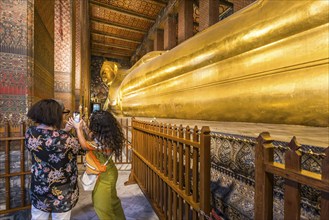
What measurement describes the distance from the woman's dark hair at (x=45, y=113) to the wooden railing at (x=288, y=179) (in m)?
1.03

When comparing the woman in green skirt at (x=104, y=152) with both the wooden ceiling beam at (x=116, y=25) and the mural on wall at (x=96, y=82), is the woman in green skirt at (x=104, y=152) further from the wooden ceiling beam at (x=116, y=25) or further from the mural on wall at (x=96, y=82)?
the mural on wall at (x=96, y=82)

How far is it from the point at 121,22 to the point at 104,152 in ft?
23.1

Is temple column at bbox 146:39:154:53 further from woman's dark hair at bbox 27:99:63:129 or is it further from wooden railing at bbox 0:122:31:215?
woman's dark hair at bbox 27:99:63:129

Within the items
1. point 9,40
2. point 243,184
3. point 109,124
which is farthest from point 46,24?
point 243,184

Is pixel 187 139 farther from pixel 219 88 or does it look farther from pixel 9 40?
pixel 9 40

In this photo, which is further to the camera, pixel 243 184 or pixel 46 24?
pixel 46 24

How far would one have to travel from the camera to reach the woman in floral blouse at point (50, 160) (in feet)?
2.99

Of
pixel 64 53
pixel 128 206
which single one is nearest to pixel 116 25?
pixel 64 53

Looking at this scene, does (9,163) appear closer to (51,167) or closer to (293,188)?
(51,167)

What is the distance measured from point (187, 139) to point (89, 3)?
6.72 m

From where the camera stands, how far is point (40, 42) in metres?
1.77

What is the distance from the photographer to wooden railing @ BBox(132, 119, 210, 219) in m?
0.84

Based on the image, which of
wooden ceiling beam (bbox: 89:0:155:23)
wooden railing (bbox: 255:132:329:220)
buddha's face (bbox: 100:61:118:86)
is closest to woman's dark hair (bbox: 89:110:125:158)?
wooden railing (bbox: 255:132:329:220)

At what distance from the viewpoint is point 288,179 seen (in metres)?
0.45
